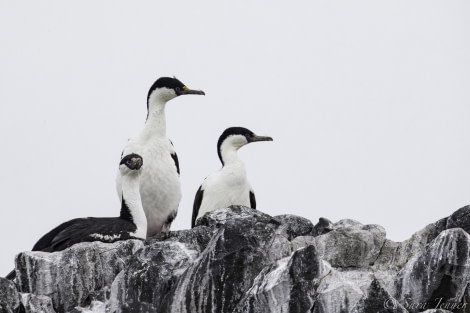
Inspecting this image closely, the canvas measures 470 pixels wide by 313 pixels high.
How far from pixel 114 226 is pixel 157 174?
3116mm

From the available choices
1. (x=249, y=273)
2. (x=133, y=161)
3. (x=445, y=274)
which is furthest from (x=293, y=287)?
(x=133, y=161)

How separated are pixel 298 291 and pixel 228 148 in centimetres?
957

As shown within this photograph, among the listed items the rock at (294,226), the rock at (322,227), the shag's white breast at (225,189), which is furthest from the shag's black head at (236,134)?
the rock at (322,227)

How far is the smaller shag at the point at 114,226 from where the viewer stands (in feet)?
45.6

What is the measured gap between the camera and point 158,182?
57.5 feet

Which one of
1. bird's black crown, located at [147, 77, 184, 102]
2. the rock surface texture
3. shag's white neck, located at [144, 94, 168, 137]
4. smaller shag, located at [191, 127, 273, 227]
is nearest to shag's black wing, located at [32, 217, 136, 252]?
the rock surface texture

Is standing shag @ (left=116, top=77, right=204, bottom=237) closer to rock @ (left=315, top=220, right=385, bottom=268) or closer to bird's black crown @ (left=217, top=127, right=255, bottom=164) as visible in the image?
bird's black crown @ (left=217, top=127, right=255, bottom=164)

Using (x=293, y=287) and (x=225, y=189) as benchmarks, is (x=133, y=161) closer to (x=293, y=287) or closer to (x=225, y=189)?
(x=225, y=189)

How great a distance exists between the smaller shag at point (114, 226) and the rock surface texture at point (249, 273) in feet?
3.78

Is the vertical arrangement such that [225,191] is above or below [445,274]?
above

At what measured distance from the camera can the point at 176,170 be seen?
701 inches

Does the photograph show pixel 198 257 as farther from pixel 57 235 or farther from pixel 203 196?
pixel 203 196

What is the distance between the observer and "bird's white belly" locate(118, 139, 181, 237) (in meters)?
17.5

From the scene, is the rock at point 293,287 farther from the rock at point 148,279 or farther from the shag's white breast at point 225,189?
the shag's white breast at point 225,189
